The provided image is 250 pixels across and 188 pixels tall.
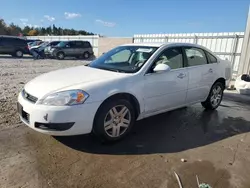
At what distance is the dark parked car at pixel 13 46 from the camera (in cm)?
1834

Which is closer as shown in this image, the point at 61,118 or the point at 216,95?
the point at 61,118

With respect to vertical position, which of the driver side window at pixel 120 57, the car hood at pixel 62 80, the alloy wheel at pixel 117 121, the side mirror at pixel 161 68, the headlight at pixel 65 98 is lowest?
the alloy wheel at pixel 117 121

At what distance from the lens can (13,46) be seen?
18781 millimetres

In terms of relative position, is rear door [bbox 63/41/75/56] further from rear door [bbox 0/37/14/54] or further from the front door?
the front door

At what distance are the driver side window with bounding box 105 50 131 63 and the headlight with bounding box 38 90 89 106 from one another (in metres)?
1.44

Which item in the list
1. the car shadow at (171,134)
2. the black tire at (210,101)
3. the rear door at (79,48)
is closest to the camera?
the car shadow at (171,134)

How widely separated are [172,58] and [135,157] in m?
2.02

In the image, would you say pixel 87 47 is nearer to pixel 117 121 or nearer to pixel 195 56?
pixel 195 56

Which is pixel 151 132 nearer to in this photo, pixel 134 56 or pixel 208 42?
pixel 134 56

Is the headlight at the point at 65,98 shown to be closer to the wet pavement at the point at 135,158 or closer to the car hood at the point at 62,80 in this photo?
the car hood at the point at 62,80

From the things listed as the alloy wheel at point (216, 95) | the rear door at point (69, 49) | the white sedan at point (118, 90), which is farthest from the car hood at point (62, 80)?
the rear door at point (69, 49)

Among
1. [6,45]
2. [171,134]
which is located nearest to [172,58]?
[171,134]

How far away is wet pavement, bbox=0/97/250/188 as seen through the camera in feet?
8.50

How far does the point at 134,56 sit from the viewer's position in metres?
4.05
